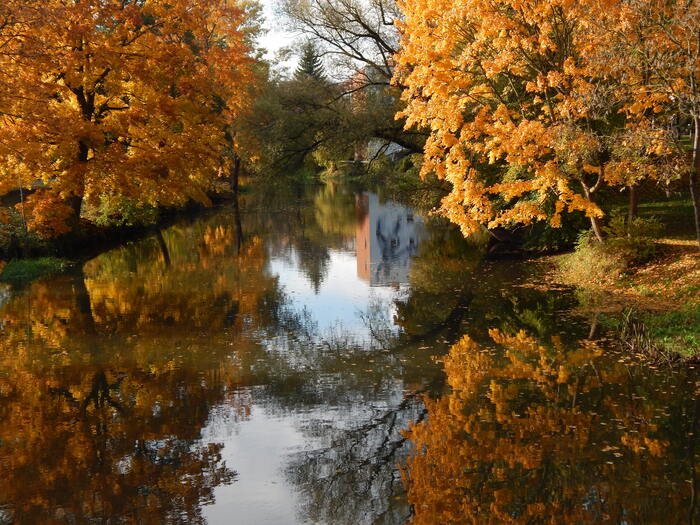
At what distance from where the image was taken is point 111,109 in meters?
25.5

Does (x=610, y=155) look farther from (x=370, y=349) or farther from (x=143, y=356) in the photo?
(x=143, y=356)

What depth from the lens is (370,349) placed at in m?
12.5

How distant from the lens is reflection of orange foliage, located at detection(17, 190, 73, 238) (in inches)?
921

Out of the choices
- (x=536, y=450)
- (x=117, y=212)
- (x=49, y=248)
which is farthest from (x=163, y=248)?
(x=536, y=450)

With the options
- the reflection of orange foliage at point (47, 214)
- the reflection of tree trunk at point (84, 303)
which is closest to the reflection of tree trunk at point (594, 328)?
the reflection of tree trunk at point (84, 303)

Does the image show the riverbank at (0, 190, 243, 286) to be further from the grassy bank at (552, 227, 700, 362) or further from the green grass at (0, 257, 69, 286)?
the grassy bank at (552, 227, 700, 362)

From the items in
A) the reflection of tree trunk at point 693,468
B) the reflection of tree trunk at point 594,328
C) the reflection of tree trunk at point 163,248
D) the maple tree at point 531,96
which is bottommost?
the reflection of tree trunk at point 693,468

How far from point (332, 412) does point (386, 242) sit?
19371 mm

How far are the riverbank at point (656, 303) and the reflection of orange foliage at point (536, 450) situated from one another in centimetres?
119

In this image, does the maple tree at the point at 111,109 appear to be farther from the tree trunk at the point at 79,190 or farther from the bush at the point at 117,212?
the bush at the point at 117,212

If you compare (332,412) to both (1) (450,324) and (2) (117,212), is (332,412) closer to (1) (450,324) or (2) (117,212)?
(1) (450,324)

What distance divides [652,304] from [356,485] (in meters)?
9.35

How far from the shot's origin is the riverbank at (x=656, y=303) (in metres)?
11.4

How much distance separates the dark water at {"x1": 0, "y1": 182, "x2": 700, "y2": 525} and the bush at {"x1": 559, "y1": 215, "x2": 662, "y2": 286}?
1.49m
